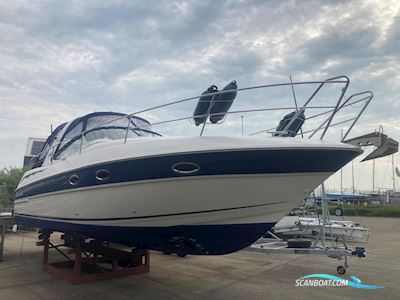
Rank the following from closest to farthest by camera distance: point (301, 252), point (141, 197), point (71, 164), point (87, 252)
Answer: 1. point (141, 197)
2. point (71, 164)
3. point (301, 252)
4. point (87, 252)

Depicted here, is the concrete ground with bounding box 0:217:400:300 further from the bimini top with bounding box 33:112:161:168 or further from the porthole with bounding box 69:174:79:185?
the bimini top with bounding box 33:112:161:168

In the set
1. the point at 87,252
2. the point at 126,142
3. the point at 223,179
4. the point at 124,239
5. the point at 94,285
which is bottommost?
the point at 94,285

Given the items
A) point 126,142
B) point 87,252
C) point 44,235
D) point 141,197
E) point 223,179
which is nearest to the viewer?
point 223,179

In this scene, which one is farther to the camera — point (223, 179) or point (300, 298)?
point (300, 298)

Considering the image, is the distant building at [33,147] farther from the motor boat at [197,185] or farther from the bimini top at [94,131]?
the motor boat at [197,185]

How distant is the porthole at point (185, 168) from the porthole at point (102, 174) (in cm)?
100

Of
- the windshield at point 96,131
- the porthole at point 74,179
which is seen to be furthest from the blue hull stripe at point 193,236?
the windshield at point 96,131

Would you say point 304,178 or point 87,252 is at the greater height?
point 304,178

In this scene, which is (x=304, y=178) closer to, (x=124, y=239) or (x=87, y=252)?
(x=124, y=239)

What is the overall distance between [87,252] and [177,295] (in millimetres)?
1916

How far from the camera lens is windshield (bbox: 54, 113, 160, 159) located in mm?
5648

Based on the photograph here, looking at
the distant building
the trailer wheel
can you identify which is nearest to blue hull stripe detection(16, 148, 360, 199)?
the trailer wheel

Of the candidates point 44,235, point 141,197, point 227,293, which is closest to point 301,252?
point 227,293

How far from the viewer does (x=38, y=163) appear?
295 inches
